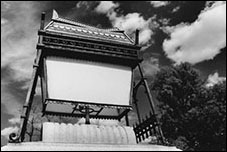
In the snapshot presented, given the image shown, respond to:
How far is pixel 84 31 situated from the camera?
8773mm

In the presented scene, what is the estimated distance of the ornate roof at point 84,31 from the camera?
8.22 m

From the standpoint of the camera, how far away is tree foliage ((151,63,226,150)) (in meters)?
26.4

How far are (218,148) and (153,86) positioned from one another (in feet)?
35.4

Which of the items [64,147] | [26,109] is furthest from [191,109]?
[64,147]

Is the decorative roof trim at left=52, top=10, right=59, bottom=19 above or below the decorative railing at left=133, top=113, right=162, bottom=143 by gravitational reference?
above

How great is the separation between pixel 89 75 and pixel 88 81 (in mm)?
221

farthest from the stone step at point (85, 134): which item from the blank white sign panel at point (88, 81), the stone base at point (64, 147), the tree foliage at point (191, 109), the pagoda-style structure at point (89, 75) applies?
the tree foliage at point (191, 109)

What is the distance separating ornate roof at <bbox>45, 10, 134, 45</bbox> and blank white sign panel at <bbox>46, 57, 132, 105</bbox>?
3.04ft

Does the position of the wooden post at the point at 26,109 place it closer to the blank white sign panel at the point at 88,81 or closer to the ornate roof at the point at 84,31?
the blank white sign panel at the point at 88,81

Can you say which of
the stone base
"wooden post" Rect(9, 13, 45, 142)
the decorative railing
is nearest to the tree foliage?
the decorative railing

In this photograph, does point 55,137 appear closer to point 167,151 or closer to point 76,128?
point 76,128

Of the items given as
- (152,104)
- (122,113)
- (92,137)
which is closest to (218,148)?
(122,113)

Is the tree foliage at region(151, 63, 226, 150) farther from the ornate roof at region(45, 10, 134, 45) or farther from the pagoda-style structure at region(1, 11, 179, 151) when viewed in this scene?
the ornate roof at region(45, 10, 134, 45)

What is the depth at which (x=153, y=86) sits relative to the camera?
1282 inches
